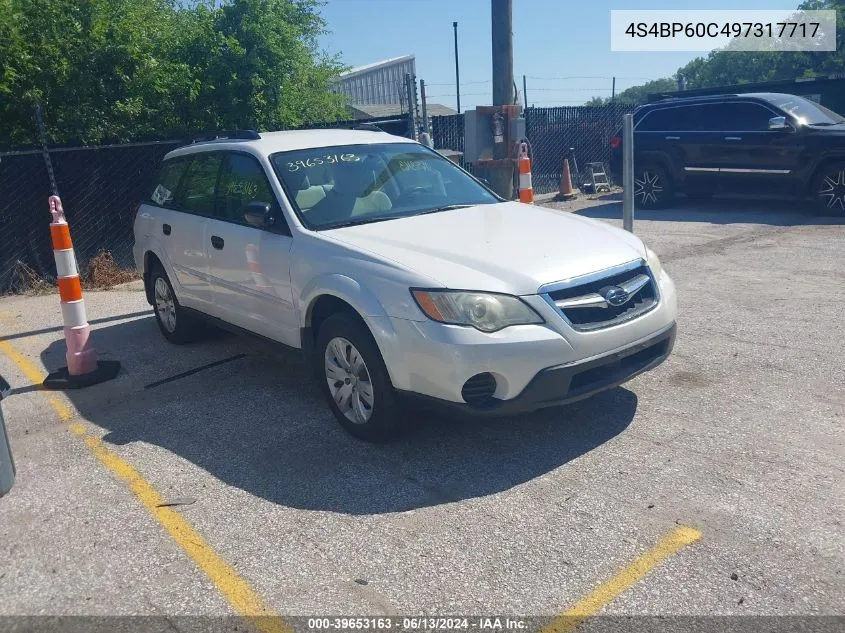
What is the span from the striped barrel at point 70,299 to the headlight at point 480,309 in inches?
127

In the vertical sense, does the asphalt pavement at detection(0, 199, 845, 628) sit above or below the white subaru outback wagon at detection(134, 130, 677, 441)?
below

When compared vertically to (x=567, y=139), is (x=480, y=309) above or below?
below

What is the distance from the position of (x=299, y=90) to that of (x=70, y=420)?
868cm

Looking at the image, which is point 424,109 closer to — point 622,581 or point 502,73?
point 502,73

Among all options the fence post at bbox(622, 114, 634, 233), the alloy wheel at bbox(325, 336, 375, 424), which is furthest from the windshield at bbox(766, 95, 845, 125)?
the alloy wheel at bbox(325, 336, 375, 424)

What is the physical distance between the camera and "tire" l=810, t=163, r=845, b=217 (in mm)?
11500

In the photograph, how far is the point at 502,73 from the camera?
12.7 meters

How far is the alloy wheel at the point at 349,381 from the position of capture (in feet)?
14.7

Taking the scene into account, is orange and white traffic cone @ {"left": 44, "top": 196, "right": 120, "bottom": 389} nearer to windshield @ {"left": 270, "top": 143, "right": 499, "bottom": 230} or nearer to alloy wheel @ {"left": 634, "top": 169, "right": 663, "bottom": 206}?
windshield @ {"left": 270, "top": 143, "right": 499, "bottom": 230}

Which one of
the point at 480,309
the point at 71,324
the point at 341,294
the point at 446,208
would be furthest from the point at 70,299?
the point at 480,309

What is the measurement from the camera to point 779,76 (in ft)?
156

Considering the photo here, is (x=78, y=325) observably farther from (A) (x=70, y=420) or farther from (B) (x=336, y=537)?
(B) (x=336, y=537)

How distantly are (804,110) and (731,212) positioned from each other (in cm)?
181

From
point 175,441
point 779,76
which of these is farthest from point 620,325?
point 779,76
